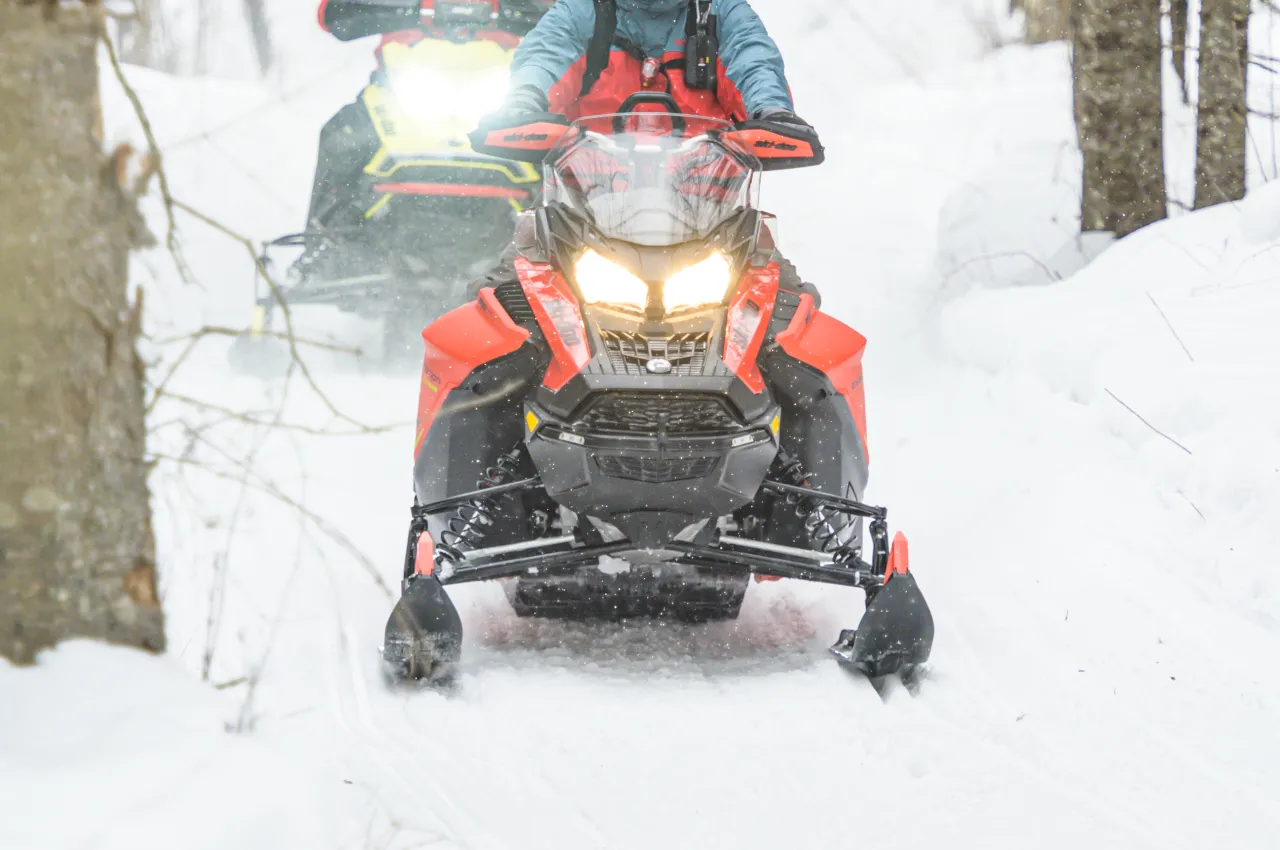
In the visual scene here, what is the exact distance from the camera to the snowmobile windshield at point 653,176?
4027 millimetres

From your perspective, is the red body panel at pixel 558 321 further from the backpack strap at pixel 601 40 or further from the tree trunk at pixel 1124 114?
the tree trunk at pixel 1124 114

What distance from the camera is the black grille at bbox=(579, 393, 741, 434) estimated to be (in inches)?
146

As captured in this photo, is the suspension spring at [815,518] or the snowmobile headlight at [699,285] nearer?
the snowmobile headlight at [699,285]

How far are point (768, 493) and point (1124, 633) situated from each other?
106cm

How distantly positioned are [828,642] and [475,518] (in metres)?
1.11

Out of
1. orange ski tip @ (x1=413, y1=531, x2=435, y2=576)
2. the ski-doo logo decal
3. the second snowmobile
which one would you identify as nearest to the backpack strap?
the ski-doo logo decal

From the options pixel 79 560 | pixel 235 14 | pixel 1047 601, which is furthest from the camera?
pixel 235 14

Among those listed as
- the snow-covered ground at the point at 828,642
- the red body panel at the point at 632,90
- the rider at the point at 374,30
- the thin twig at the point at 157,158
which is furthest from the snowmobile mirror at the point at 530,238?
the rider at the point at 374,30

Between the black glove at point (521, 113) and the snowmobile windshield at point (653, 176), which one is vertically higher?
the black glove at point (521, 113)

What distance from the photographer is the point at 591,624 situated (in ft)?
14.5

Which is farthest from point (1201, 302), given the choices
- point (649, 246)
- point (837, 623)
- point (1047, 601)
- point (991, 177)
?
point (991, 177)

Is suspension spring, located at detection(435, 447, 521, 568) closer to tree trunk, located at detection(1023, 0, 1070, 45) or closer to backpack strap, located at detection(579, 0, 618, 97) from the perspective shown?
backpack strap, located at detection(579, 0, 618, 97)

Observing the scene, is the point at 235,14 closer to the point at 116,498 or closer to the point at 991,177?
the point at 991,177

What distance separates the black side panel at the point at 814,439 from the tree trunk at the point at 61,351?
2.03 m
